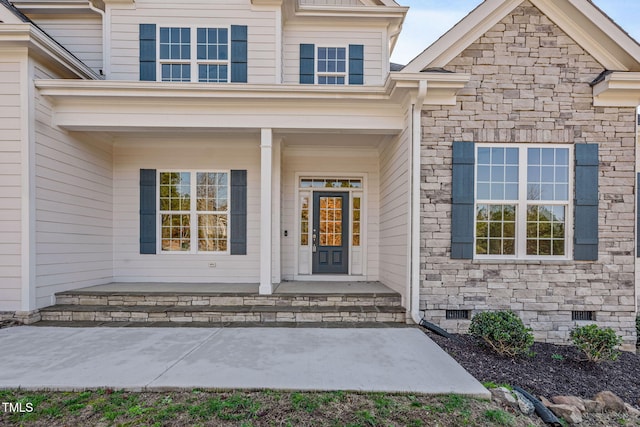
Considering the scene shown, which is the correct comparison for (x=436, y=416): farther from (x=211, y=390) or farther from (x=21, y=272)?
(x=21, y=272)

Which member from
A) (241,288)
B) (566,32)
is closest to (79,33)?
(241,288)

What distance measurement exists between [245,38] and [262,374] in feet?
19.0

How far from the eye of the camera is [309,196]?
7.01 m

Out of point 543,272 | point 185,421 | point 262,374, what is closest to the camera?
point 185,421

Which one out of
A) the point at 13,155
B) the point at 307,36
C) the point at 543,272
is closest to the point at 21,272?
the point at 13,155

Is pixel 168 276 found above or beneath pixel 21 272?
beneath

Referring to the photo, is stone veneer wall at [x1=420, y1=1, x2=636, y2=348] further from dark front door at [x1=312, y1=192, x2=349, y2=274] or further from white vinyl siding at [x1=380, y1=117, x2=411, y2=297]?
dark front door at [x1=312, y1=192, x2=349, y2=274]

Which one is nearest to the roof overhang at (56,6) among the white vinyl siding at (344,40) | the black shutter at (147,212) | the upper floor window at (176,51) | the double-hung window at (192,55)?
the upper floor window at (176,51)

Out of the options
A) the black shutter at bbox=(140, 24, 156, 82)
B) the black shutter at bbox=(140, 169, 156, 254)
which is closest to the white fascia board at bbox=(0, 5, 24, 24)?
the black shutter at bbox=(140, 24, 156, 82)

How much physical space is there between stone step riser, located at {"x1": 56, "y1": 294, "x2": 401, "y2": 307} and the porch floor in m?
0.11

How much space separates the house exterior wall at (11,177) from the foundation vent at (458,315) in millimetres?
6008

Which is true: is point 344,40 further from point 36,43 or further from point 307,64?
point 36,43

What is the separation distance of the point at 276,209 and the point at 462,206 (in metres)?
3.18

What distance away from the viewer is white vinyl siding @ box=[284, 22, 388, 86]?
6.76 m
